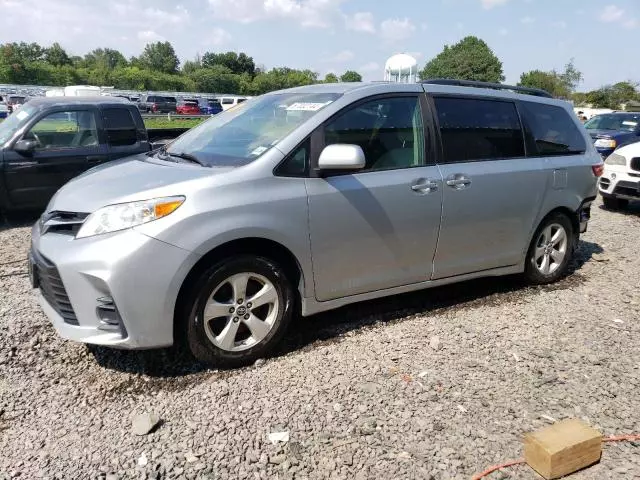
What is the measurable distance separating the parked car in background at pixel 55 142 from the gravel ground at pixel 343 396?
3.13 metres

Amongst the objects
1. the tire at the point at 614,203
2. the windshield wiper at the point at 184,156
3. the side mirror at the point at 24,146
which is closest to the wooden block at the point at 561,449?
the windshield wiper at the point at 184,156

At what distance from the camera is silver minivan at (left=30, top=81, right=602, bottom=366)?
3.08 m

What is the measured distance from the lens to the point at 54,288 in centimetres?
319

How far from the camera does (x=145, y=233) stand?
301 cm

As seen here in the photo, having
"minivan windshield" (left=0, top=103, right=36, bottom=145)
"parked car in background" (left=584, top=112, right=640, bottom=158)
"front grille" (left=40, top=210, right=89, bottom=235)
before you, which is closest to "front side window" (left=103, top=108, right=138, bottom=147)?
"minivan windshield" (left=0, top=103, right=36, bottom=145)

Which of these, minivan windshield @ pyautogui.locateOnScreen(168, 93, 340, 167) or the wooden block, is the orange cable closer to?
the wooden block

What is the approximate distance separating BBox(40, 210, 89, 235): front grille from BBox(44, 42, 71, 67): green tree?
356 ft

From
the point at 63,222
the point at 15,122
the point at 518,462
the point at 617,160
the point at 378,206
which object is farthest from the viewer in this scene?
the point at 617,160

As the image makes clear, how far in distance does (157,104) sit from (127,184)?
139 feet

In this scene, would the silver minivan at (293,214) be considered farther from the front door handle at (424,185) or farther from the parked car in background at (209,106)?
the parked car in background at (209,106)

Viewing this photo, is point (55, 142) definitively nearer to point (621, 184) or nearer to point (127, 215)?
point (127, 215)

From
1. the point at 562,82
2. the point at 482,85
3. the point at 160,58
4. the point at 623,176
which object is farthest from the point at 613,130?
the point at 160,58

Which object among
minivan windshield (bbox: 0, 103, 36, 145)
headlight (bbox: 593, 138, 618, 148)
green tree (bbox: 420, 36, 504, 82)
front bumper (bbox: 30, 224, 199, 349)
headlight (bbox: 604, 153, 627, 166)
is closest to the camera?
front bumper (bbox: 30, 224, 199, 349)

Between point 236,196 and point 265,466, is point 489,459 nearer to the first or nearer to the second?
point 265,466
